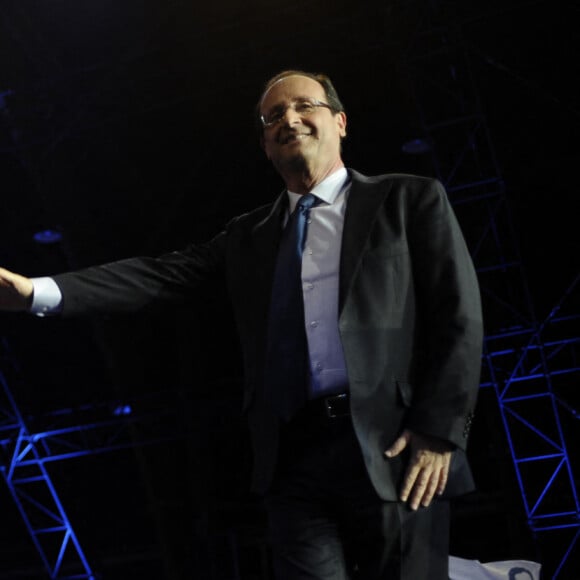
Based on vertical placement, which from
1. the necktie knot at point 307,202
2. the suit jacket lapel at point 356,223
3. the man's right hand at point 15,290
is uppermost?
the man's right hand at point 15,290

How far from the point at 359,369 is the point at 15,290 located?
2.11ft

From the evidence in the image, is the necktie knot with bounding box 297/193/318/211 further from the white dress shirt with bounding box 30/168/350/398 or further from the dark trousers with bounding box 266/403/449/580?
the dark trousers with bounding box 266/403/449/580

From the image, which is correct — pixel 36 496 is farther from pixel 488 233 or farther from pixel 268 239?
pixel 268 239

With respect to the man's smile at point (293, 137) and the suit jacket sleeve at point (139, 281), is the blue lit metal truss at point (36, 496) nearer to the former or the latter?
the suit jacket sleeve at point (139, 281)

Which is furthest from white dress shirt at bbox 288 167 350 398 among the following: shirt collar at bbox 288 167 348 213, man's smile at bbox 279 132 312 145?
man's smile at bbox 279 132 312 145

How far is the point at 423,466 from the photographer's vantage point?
144 centimetres

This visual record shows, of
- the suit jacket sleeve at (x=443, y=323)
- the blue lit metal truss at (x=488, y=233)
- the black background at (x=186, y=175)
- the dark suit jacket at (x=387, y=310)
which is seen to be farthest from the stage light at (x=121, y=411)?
the suit jacket sleeve at (x=443, y=323)

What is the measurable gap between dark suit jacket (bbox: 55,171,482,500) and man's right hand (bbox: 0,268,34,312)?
0.07 metres

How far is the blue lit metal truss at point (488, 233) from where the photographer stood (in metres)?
→ 5.74

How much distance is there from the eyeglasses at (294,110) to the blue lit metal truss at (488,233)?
409cm

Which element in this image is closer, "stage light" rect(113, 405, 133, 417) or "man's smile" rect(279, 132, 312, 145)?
"man's smile" rect(279, 132, 312, 145)

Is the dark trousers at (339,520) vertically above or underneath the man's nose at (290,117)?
underneath

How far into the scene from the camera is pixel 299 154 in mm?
1737

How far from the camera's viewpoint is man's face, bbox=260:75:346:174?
68.7 inches
